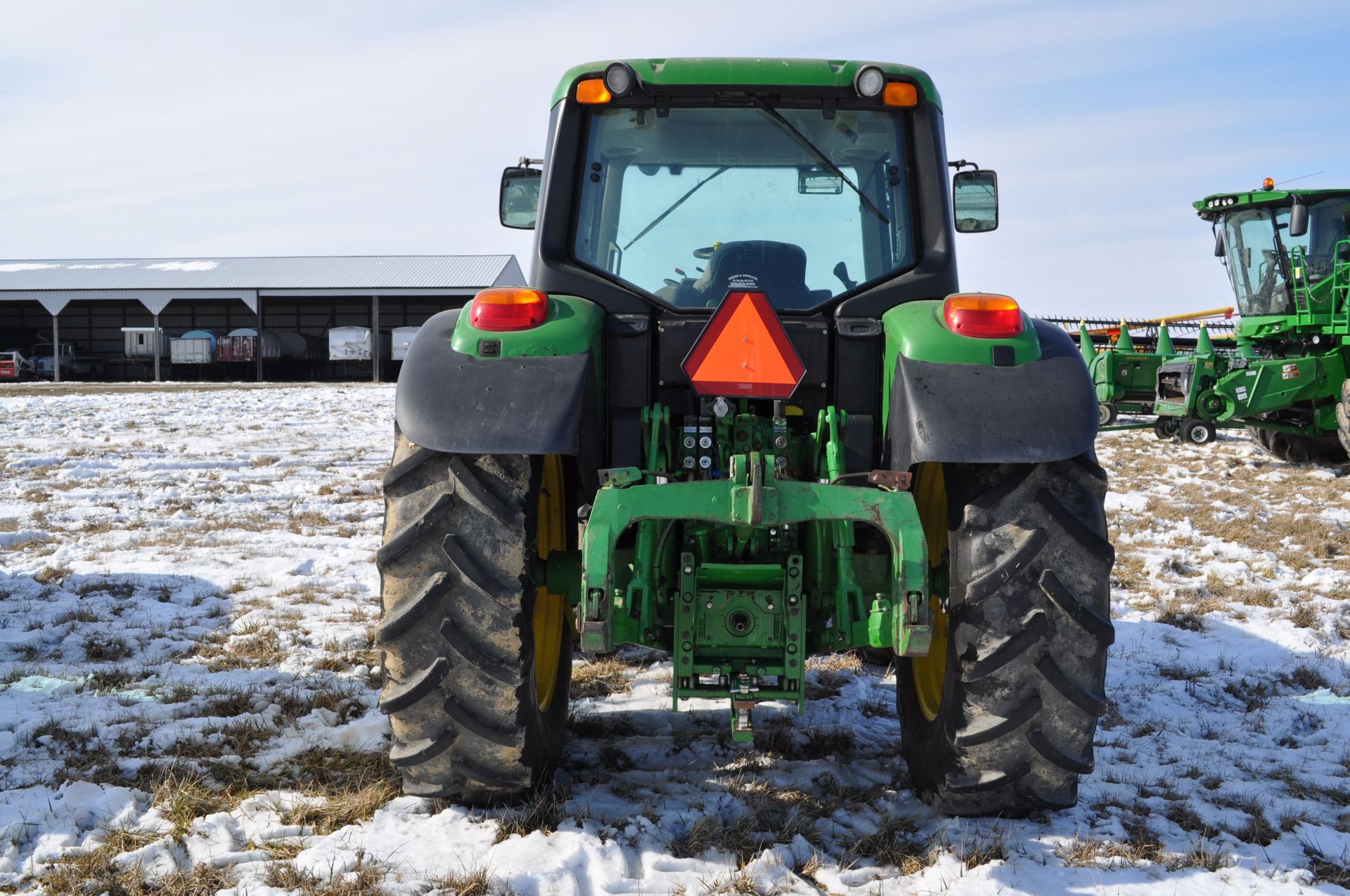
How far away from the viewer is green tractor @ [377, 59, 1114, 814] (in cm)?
274

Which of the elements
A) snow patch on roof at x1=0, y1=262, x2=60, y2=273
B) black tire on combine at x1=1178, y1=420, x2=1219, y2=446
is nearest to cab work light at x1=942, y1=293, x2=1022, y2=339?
black tire on combine at x1=1178, y1=420, x2=1219, y2=446

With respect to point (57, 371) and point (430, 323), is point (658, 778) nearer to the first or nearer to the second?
point (430, 323)

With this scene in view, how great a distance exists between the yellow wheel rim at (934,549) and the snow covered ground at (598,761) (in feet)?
0.97

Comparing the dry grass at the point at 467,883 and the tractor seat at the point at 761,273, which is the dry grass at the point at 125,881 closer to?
the dry grass at the point at 467,883

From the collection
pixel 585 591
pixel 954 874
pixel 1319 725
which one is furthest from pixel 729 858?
pixel 1319 725

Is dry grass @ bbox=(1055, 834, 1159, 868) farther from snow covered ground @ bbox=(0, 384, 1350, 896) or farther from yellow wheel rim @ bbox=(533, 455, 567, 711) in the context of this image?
yellow wheel rim @ bbox=(533, 455, 567, 711)

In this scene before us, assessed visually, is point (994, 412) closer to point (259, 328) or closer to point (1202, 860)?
point (1202, 860)

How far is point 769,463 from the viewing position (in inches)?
106

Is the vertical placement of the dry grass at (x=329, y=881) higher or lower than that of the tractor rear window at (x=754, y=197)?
lower

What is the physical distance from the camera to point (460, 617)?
9.13 feet

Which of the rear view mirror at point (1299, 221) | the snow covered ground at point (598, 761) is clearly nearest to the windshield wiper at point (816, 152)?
the snow covered ground at point (598, 761)

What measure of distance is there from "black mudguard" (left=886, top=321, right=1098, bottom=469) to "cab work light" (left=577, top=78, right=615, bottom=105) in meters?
1.32

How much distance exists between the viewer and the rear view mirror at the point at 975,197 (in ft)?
12.3

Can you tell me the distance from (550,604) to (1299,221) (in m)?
11.3
